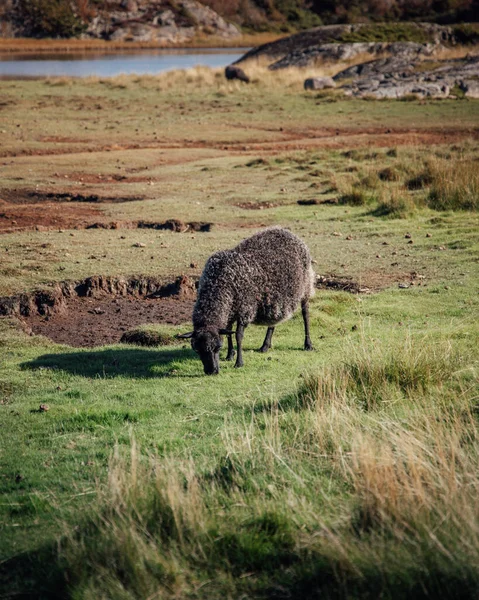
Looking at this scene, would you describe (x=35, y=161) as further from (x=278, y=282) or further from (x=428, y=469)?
(x=428, y=469)

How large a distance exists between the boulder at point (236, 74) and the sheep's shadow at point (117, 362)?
39.0m

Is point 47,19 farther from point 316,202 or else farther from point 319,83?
point 316,202

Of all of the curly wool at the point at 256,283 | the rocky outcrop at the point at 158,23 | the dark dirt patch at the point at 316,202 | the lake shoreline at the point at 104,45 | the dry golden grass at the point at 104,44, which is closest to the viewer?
the curly wool at the point at 256,283

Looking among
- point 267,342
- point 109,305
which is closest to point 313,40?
point 109,305

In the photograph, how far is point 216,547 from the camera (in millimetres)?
4609

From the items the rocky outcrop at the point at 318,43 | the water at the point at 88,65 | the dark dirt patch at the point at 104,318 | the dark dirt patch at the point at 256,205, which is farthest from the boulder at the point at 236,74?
the dark dirt patch at the point at 104,318

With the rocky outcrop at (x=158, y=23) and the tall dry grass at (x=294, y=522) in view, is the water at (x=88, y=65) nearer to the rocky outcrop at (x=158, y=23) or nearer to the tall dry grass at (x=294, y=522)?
the rocky outcrop at (x=158, y=23)

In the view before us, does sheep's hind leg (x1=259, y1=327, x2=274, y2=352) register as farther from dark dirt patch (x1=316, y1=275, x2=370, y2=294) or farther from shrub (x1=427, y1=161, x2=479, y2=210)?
shrub (x1=427, y1=161, x2=479, y2=210)

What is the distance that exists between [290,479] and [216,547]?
1.02 meters

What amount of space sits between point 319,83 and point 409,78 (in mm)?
5458

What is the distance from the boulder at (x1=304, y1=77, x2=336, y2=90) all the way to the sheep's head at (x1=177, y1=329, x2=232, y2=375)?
120 feet

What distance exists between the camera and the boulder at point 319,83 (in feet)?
140

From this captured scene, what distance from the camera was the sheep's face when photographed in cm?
830

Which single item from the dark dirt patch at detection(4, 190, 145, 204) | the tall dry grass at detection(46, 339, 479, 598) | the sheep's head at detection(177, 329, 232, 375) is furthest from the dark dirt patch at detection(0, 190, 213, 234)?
the tall dry grass at detection(46, 339, 479, 598)
